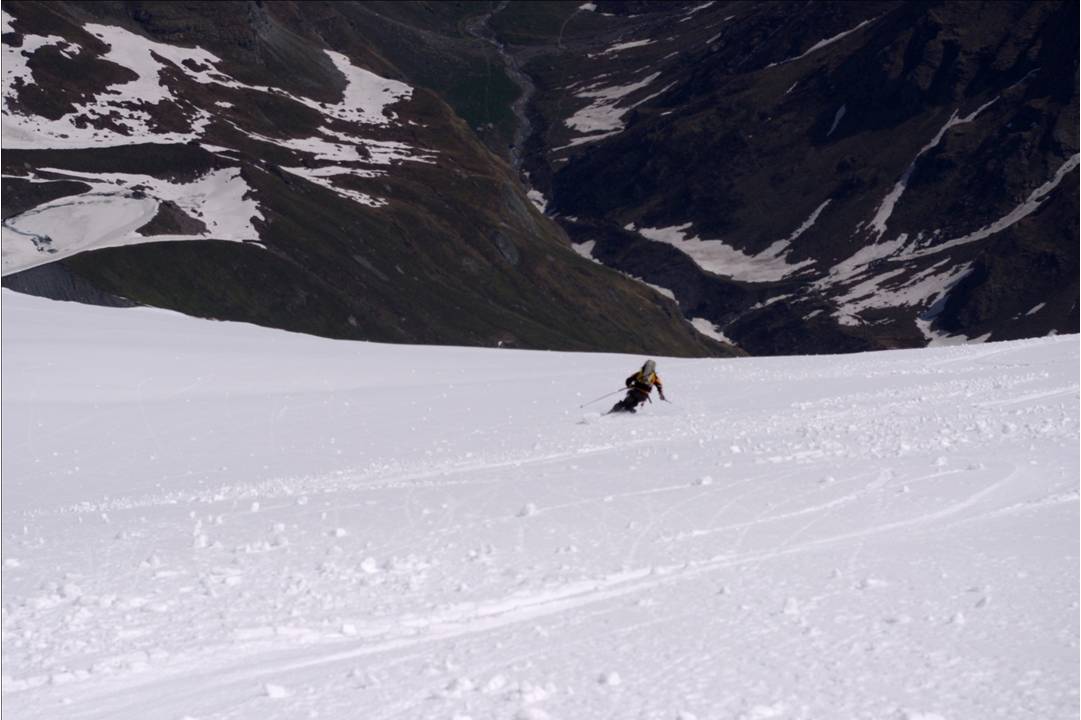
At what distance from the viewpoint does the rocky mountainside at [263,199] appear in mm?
102000

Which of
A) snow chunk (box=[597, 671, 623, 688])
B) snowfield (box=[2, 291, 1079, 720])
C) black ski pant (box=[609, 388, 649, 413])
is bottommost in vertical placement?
snow chunk (box=[597, 671, 623, 688])

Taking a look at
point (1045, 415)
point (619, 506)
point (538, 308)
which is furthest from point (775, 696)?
point (538, 308)

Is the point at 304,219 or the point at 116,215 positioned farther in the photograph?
the point at 304,219

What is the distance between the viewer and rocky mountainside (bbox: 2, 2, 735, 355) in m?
102

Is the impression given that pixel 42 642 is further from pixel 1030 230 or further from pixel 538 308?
pixel 1030 230

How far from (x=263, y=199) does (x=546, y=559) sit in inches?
4369

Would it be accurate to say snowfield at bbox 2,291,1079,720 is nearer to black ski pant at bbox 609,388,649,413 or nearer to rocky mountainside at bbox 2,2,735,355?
black ski pant at bbox 609,388,649,413

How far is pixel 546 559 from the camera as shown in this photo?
499 inches

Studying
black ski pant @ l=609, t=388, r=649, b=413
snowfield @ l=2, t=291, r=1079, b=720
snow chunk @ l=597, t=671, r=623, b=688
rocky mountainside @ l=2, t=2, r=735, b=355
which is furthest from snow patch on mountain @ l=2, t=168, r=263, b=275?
snow chunk @ l=597, t=671, r=623, b=688

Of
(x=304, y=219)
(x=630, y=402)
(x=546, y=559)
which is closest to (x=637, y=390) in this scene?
(x=630, y=402)

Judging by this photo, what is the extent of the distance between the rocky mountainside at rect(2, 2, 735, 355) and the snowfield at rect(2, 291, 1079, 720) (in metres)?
67.6

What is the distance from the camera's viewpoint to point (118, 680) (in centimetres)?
954

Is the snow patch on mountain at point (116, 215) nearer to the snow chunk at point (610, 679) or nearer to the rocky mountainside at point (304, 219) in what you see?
the rocky mountainside at point (304, 219)

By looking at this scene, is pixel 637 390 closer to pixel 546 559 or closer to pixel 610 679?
pixel 546 559
